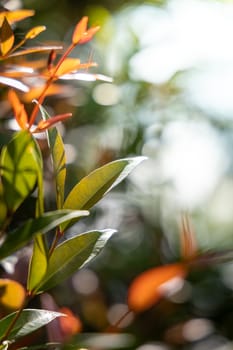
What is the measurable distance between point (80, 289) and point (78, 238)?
0.48 metres

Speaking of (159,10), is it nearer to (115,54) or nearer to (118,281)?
(115,54)

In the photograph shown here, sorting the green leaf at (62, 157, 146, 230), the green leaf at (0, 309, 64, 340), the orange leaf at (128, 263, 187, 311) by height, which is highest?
the green leaf at (62, 157, 146, 230)

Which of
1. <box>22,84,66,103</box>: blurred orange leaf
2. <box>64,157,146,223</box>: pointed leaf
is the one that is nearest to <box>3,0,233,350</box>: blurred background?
<box>22,84,66,103</box>: blurred orange leaf

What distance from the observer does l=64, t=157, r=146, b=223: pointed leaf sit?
41 centimetres

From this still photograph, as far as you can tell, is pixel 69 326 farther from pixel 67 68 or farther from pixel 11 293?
pixel 67 68

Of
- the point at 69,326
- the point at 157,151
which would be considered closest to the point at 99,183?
the point at 69,326

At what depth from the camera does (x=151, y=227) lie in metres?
0.95

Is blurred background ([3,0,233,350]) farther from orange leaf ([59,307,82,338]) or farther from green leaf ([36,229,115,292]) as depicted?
green leaf ([36,229,115,292])

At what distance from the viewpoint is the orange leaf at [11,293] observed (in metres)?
0.51

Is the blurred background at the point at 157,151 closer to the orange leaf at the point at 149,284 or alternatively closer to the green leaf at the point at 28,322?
the orange leaf at the point at 149,284

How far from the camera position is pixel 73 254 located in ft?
1.38

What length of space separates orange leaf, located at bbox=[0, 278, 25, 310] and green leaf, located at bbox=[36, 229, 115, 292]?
0.28ft

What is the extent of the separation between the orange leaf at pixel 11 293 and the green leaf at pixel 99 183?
0.12 m

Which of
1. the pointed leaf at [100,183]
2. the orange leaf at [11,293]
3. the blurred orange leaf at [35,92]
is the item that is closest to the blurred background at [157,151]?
the blurred orange leaf at [35,92]
